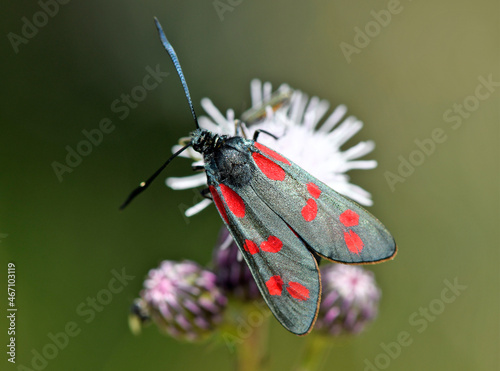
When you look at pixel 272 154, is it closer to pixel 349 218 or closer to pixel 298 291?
pixel 349 218

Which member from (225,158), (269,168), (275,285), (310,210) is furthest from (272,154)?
(275,285)

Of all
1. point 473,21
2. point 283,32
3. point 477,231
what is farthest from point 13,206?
point 473,21

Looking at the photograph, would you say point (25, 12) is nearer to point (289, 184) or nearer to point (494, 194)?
point (289, 184)

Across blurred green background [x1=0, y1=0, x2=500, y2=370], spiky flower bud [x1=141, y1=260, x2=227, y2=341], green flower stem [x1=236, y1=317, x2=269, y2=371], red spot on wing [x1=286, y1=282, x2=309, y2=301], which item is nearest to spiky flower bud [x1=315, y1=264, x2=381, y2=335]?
green flower stem [x1=236, y1=317, x2=269, y2=371]

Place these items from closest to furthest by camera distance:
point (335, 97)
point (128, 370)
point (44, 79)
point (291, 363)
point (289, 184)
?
1. point (289, 184)
2. point (128, 370)
3. point (291, 363)
4. point (44, 79)
5. point (335, 97)

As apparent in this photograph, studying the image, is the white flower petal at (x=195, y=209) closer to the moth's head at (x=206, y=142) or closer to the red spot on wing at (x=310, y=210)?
the moth's head at (x=206, y=142)

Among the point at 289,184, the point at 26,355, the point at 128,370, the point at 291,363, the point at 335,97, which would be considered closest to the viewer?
the point at 289,184

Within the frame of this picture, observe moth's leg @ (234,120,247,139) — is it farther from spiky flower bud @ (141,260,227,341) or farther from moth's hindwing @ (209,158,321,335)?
spiky flower bud @ (141,260,227,341)
